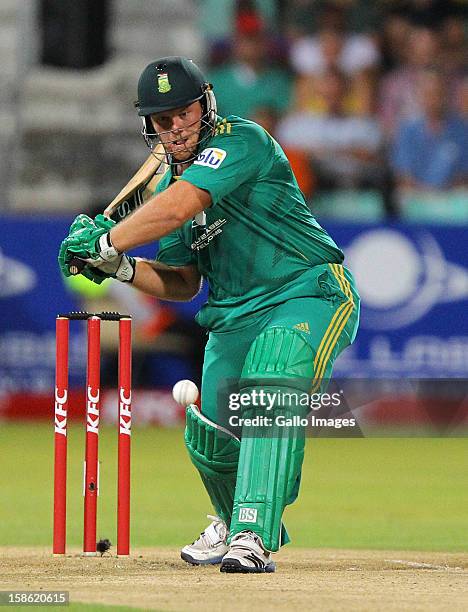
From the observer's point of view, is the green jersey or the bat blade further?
the bat blade

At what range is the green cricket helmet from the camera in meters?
5.51

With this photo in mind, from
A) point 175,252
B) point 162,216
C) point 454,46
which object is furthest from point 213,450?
point 454,46

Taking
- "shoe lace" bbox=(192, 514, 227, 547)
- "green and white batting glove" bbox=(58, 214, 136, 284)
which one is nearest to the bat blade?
"green and white batting glove" bbox=(58, 214, 136, 284)

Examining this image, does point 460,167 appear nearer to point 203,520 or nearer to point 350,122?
point 350,122

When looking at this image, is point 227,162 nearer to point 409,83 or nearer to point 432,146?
point 432,146

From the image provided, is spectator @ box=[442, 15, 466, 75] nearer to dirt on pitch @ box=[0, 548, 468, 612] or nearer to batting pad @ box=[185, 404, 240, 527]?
dirt on pitch @ box=[0, 548, 468, 612]

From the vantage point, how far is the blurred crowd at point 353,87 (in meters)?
16.6

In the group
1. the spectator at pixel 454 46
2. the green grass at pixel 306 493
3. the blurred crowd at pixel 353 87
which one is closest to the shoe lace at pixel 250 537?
the green grass at pixel 306 493

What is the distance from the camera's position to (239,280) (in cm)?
572

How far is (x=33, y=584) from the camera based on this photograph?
5.04 meters

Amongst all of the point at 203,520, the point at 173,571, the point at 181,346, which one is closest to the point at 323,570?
the point at 173,571

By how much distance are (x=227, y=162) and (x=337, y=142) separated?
11389 millimetres

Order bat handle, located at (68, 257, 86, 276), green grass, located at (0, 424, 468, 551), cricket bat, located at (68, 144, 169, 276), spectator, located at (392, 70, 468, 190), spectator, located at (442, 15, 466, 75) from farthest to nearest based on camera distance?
spectator, located at (442, 15, 466, 75) → spectator, located at (392, 70, 468, 190) → green grass, located at (0, 424, 468, 551) → cricket bat, located at (68, 144, 169, 276) → bat handle, located at (68, 257, 86, 276)

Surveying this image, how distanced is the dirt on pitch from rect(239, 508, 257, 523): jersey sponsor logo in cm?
21
